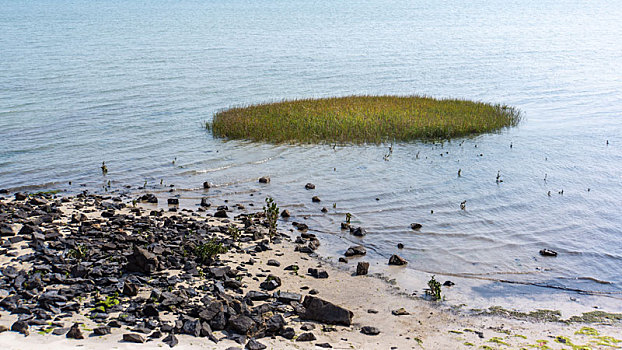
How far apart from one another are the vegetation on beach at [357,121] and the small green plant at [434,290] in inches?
681

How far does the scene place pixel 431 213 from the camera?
19172 millimetres

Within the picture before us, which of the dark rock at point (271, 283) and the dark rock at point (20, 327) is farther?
the dark rock at point (271, 283)

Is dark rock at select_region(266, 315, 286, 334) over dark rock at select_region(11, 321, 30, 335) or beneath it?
beneath

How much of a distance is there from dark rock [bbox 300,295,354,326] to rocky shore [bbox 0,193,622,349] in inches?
0.8

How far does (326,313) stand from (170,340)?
3081 mm

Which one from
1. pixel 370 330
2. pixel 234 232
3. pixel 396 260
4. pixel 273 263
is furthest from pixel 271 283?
pixel 396 260

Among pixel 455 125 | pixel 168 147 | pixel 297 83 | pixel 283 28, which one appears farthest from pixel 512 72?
pixel 283 28

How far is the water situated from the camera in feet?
54.1

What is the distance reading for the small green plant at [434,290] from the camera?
42.1 ft

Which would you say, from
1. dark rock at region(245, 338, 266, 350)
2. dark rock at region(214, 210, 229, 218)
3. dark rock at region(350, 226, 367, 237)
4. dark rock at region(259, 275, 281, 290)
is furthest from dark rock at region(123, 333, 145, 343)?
dark rock at region(350, 226, 367, 237)

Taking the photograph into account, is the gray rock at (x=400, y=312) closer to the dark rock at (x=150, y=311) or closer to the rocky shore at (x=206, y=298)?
the rocky shore at (x=206, y=298)

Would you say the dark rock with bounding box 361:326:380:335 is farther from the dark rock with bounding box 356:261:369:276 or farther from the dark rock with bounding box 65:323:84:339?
the dark rock with bounding box 65:323:84:339

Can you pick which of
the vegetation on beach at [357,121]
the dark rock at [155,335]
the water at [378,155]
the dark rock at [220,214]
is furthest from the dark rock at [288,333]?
the vegetation on beach at [357,121]

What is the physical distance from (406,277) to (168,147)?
17.7m
